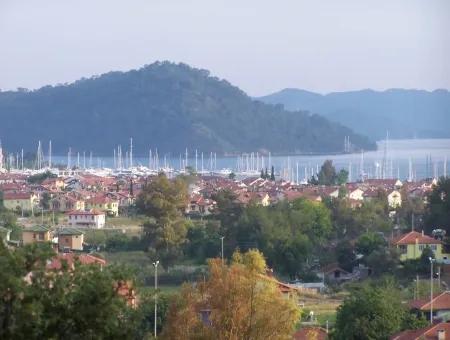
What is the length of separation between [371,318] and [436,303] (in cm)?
178

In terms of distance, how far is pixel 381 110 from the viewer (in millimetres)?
142500

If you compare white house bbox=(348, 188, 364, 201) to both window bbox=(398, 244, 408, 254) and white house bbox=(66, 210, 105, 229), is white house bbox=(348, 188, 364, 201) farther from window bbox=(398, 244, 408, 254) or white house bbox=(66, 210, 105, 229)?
window bbox=(398, 244, 408, 254)

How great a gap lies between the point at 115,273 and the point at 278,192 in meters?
27.3

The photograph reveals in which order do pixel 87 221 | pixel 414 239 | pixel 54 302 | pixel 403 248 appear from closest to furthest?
1. pixel 54 302
2. pixel 403 248
3. pixel 414 239
4. pixel 87 221

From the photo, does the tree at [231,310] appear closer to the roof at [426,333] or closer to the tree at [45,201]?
the roof at [426,333]

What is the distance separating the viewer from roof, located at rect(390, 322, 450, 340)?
11.5 meters

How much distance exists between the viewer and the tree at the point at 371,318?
1230cm

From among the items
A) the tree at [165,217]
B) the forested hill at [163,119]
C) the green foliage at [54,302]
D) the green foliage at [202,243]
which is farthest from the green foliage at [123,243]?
the forested hill at [163,119]

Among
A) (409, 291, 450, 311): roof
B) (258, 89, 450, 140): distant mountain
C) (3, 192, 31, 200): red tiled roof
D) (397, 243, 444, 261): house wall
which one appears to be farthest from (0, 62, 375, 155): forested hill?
(409, 291, 450, 311): roof

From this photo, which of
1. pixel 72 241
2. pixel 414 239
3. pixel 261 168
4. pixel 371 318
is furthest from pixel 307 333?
pixel 261 168

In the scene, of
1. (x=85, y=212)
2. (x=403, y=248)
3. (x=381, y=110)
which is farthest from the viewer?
(x=381, y=110)

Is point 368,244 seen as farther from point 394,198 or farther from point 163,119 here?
point 163,119

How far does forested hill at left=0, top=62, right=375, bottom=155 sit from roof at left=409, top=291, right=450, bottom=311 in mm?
74035

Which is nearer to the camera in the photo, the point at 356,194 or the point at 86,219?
the point at 86,219
